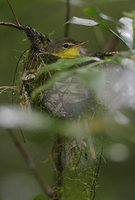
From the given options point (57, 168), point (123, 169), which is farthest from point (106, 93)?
point (123, 169)

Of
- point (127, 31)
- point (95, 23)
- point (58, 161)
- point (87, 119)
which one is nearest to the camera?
point (95, 23)

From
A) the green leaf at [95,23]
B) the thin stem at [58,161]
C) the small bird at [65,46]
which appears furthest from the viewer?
the small bird at [65,46]

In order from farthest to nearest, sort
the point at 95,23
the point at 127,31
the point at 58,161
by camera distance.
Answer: the point at 58,161 < the point at 127,31 < the point at 95,23

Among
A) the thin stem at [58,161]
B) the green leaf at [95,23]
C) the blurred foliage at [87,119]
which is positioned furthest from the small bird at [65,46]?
the green leaf at [95,23]

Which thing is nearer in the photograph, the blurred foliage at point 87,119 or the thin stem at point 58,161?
the blurred foliage at point 87,119

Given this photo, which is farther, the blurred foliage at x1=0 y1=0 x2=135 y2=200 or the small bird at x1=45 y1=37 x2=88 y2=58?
the small bird at x1=45 y1=37 x2=88 y2=58

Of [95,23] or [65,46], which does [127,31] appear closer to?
[95,23]

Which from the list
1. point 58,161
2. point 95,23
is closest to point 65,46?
point 58,161

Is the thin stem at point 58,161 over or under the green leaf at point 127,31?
under

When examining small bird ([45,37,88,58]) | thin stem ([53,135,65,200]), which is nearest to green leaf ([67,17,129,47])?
thin stem ([53,135,65,200])

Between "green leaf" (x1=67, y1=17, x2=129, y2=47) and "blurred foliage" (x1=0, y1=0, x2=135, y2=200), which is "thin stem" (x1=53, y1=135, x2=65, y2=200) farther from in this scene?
"green leaf" (x1=67, y1=17, x2=129, y2=47)

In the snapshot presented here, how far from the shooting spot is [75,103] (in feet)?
6.78

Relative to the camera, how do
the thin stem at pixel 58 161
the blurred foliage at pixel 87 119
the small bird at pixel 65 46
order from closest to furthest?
the blurred foliage at pixel 87 119, the thin stem at pixel 58 161, the small bird at pixel 65 46

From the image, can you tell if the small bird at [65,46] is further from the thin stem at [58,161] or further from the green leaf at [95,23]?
the green leaf at [95,23]
